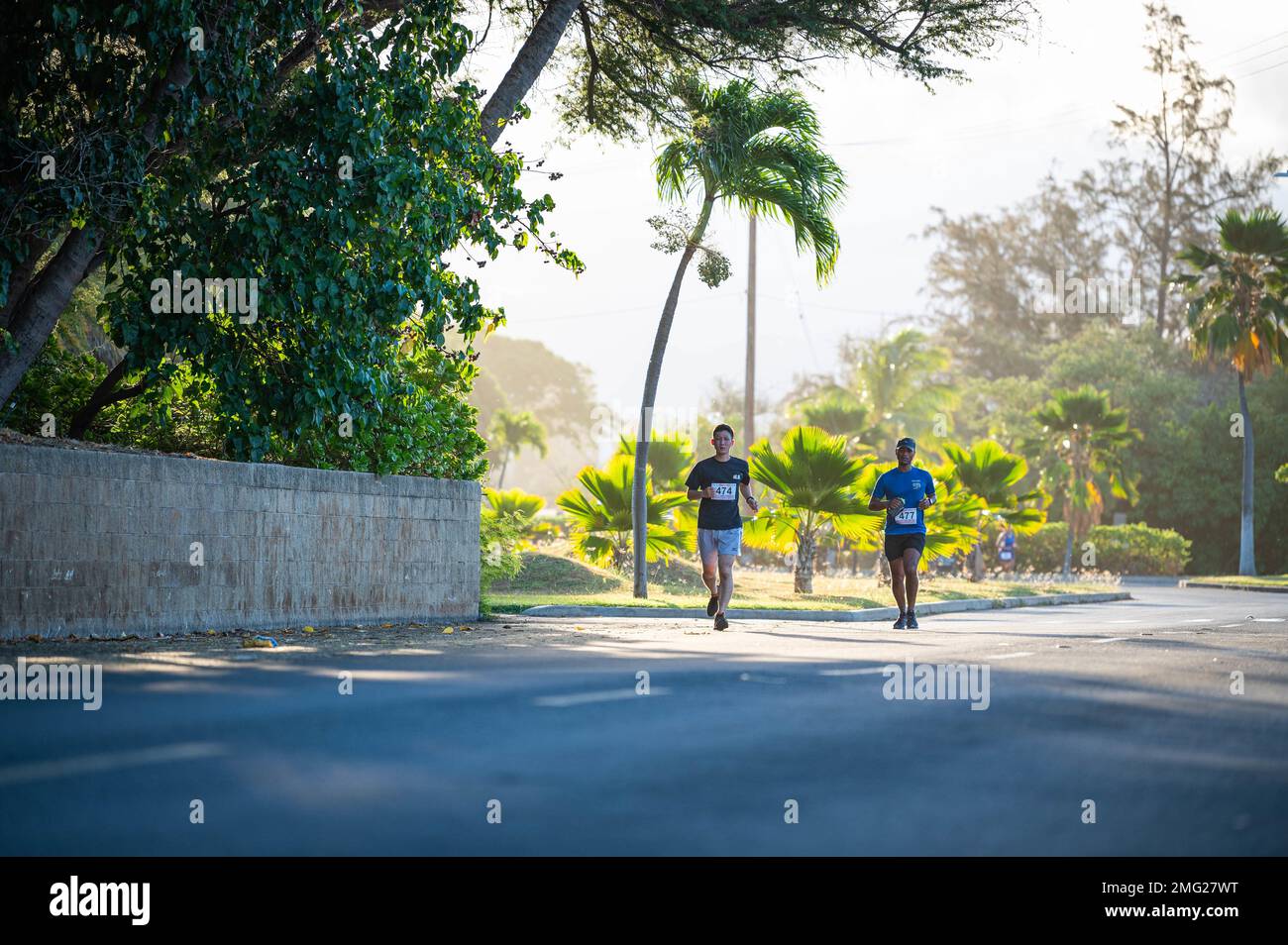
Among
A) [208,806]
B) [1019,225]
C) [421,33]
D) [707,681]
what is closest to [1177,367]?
[1019,225]

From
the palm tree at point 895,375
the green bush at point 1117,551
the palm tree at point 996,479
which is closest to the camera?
the palm tree at point 996,479

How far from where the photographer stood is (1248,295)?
46250 millimetres

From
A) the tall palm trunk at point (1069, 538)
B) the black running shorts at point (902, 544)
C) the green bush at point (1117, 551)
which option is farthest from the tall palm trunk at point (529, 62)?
the green bush at point (1117, 551)

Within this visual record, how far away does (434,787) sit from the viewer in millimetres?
5336

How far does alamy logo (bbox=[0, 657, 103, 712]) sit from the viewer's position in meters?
7.89

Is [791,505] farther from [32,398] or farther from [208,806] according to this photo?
[208,806]

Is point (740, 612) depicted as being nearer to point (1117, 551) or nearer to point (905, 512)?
point (905, 512)

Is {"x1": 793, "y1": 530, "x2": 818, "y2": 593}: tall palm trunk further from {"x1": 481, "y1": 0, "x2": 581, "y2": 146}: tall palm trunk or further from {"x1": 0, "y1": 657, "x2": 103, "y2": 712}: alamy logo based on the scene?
{"x1": 0, "y1": 657, "x2": 103, "y2": 712}: alamy logo

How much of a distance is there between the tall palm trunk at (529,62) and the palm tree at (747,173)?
172 inches

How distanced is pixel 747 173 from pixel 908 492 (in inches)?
359

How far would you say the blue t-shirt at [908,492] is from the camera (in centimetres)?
1561

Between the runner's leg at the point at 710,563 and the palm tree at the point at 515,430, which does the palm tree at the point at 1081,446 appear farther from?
the palm tree at the point at 515,430
